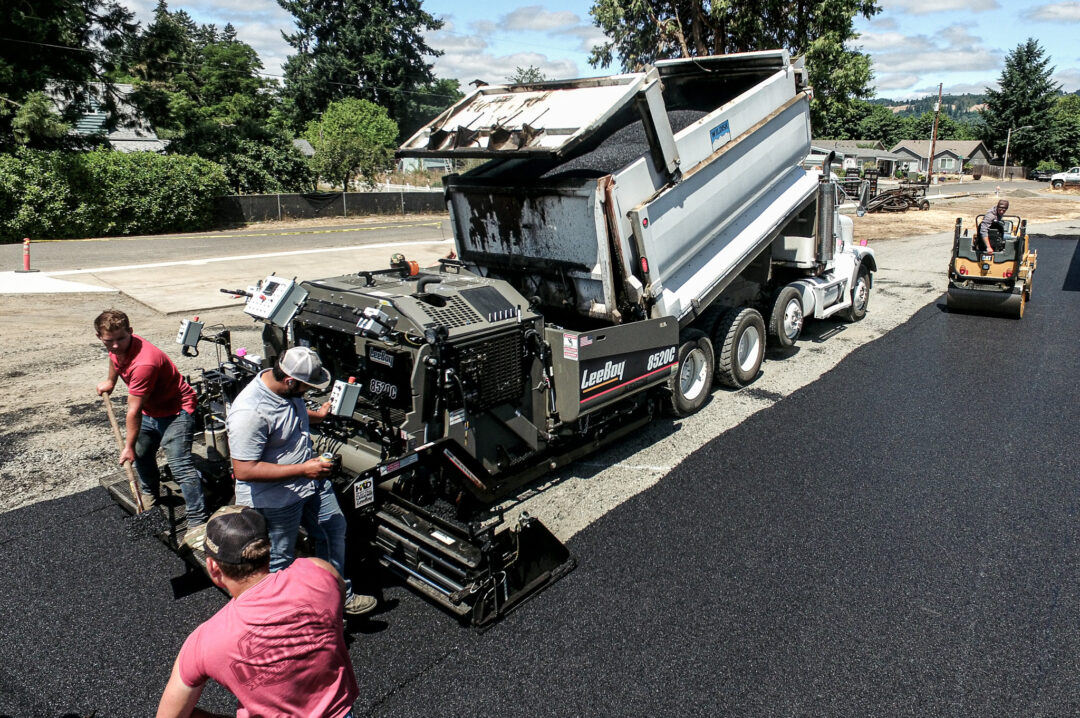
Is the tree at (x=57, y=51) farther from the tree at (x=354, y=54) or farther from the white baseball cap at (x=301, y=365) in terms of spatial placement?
the tree at (x=354, y=54)

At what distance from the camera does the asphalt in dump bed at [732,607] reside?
3.76 m

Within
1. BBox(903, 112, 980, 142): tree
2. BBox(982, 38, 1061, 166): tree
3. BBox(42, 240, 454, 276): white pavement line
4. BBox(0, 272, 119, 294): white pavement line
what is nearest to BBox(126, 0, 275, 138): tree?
BBox(42, 240, 454, 276): white pavement line

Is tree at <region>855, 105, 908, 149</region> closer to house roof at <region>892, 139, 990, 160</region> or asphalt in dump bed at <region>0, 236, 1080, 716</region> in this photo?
house roof at <region>892, 139, 990, 160</region>

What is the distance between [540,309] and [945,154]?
3658 inches

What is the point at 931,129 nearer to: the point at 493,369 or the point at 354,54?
the point at 354,54

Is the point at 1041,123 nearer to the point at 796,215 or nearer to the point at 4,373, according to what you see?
the point at 796,215

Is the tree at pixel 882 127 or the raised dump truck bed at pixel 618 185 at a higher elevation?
the tree at pixel 882 127

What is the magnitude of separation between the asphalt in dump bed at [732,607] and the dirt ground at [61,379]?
789mm

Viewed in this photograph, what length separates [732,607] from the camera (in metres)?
4.45

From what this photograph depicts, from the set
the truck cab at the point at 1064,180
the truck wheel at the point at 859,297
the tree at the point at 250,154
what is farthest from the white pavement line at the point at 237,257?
the truck cab at the point at 1064,180

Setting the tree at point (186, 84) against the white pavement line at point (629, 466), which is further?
the tree at point (186, 84)

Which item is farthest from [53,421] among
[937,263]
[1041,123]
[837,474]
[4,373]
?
[1041,123]

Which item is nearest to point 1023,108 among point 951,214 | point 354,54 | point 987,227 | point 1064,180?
point 1064,180

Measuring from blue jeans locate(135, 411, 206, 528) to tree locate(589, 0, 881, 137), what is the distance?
19537mm
